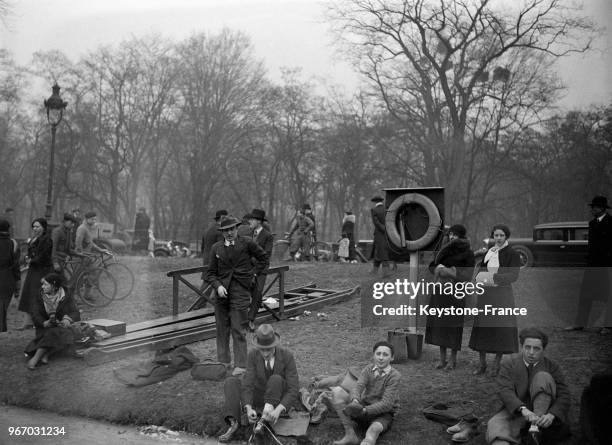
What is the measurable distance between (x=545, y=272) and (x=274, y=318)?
520 centimetres

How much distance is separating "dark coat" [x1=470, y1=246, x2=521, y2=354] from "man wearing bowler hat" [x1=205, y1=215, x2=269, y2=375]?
7.85ft

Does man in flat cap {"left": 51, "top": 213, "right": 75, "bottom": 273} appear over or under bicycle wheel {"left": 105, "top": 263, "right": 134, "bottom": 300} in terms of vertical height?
over

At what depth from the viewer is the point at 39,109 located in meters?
19.2

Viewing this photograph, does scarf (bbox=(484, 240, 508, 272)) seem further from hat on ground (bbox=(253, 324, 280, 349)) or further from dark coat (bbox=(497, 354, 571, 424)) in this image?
hat on ground (bbox=(253, 324, 280, 349))

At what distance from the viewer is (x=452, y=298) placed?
6.05m

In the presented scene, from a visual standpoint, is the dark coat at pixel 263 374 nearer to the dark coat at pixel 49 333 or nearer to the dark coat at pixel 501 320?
the dark coat at pixel 501 320

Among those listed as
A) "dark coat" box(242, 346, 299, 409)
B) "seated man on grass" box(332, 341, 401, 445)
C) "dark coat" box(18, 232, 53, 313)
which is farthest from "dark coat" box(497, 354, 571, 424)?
"dark coat" box(18, 232, 53, 313)

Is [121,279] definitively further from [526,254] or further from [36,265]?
[526,254]

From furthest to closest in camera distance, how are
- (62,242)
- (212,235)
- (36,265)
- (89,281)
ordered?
(89,281) → (62,242) → (212,235) → (36,265)

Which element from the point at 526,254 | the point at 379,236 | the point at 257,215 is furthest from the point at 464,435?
the point at 526,254

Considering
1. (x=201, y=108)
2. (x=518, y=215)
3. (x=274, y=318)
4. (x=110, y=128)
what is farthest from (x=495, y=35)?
(x=110, y=128)

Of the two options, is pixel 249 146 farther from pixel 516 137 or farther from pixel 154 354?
pixel 154 354

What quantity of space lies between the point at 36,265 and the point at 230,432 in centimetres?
427

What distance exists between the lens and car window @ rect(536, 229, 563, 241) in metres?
11.8
